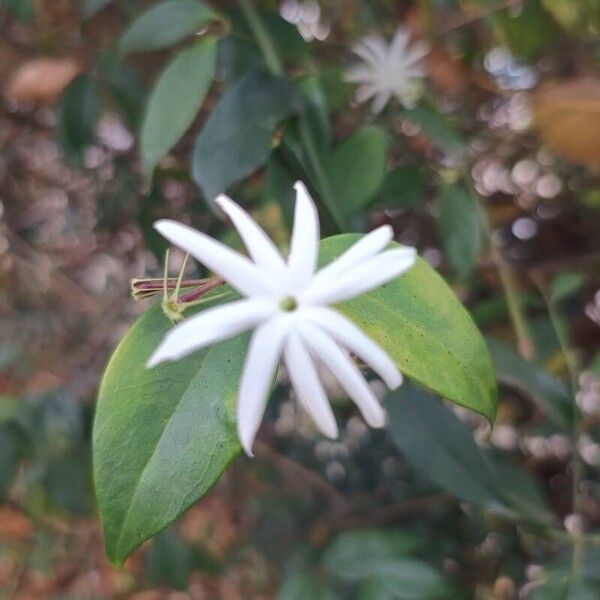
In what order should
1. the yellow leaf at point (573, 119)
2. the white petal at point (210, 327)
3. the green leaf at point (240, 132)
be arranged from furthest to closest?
the yellow leaf at point (573, 119)
the green leaf at point (240, 132)
the white petal at point (210, 327)

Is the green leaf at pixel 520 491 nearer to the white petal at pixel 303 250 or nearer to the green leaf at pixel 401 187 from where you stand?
the green leaf at pixel 401 187

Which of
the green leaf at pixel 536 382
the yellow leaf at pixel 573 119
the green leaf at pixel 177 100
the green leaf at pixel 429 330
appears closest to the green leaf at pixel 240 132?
the green leaf at pixel 177 100

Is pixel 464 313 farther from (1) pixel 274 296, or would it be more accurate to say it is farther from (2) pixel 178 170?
(2) pixel 178 170

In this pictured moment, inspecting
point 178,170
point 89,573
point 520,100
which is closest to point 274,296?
point 178,170

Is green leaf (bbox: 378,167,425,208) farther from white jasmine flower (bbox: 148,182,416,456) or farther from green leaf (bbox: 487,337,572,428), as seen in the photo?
white jasmine flower (bbox: 148,182,416,456)

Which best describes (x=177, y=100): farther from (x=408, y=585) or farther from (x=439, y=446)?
(x=408, y=585)

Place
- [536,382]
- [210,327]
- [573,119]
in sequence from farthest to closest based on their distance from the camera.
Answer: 1. [573,119]
2. [536,382]
3. [210,327]

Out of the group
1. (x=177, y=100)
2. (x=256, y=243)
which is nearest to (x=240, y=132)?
(x=177, y=100)
